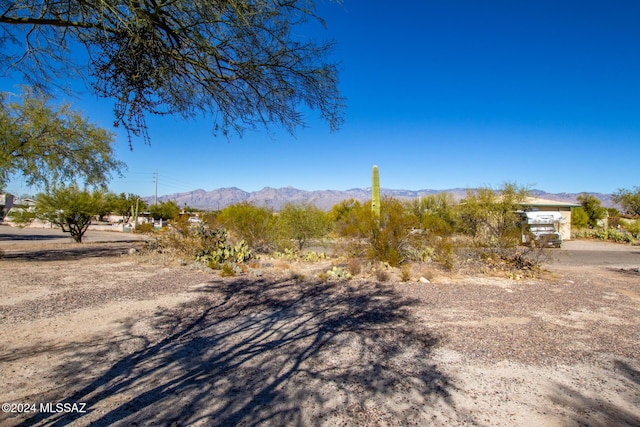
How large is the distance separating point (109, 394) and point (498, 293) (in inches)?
305

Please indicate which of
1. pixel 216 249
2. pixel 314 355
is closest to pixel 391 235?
pixel 216 249

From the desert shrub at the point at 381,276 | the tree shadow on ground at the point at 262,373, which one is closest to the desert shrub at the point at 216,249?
the desert shrub at the point at 381,276

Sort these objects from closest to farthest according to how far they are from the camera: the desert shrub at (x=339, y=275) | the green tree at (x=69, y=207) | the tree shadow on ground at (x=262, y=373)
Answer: the tree shadow on ground at (x=262, y=373)
the desert shrub at (x=339, y=275)
the green tree at (x=69, y=207)

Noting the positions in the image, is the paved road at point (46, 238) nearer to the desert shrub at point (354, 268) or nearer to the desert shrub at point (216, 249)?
the desert shrub at point (216, 249)

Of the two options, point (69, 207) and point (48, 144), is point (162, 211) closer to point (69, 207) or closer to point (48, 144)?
point (69, 207)

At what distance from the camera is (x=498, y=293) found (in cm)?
807

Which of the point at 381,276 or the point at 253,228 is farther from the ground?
the point at 253,228

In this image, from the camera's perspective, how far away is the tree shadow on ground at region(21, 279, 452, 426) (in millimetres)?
2986

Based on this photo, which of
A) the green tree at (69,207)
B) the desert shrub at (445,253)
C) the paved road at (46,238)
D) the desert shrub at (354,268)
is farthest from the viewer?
the paved road at (46,238)

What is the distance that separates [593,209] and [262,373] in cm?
4340

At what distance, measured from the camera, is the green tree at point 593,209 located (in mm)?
35781

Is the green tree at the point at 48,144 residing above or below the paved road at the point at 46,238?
above

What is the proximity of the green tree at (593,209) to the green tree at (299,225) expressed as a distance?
32675 millimetres

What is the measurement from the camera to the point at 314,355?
4.29 m
